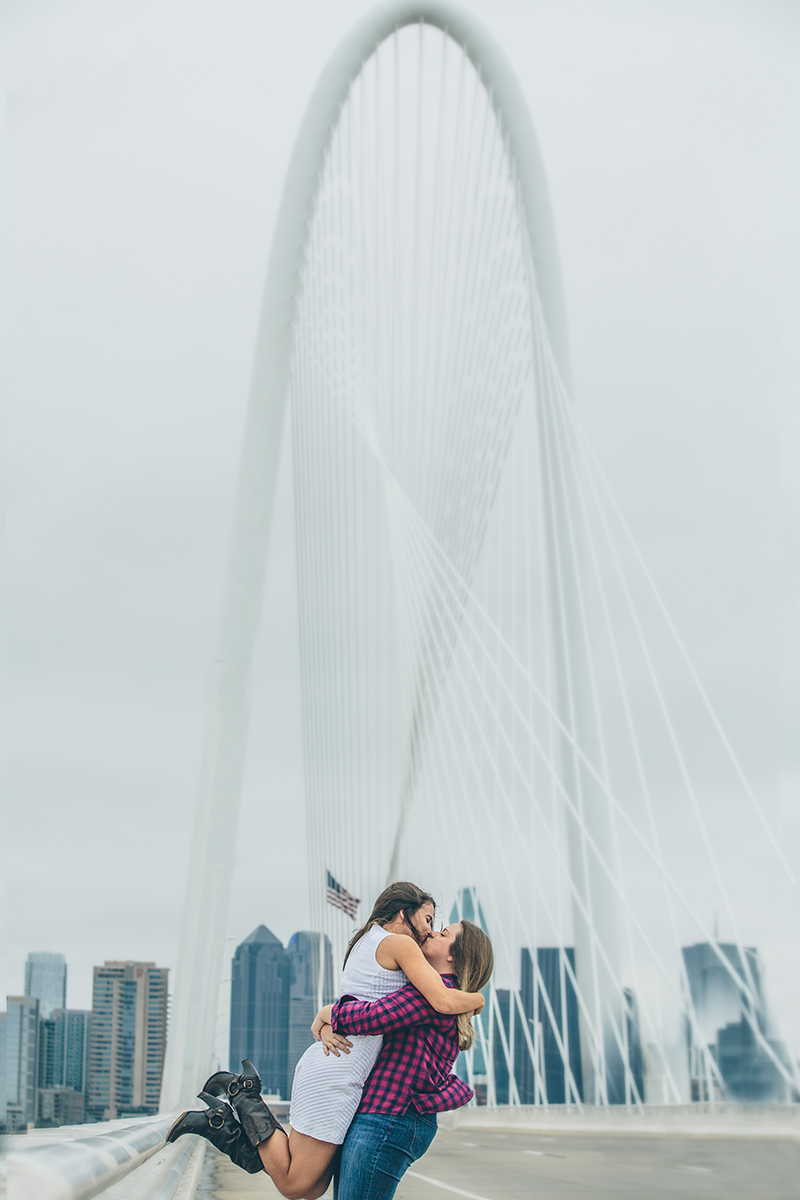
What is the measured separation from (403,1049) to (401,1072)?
0.14ft

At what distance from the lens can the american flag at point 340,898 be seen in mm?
11281

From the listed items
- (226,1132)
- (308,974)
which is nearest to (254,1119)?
(226,1132)

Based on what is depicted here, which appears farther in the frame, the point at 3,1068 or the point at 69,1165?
the point at 3,1068

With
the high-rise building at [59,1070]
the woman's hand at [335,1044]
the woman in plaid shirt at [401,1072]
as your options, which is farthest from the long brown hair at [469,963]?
the high-rise building at [59,1070]

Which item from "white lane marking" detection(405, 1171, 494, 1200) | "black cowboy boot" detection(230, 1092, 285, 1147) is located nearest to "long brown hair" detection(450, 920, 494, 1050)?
"black cowboy boot" detection(230, 1092, 285, 1147)

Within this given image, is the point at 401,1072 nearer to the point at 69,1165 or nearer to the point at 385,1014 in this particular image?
the point at 385,1014

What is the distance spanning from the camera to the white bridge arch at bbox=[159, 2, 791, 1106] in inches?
474

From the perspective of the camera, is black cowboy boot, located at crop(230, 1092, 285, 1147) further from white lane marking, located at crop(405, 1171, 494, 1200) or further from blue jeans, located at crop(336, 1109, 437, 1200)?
white lane marking, located at crop(405, 1171, 494, 1200)

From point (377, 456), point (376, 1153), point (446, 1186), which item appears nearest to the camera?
point (376, 1153)

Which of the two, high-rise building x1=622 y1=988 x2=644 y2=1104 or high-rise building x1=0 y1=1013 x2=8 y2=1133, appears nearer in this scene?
high-rise building x1=0 y1=1013 x2=8 y2=1133

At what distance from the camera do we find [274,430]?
44.1 ft

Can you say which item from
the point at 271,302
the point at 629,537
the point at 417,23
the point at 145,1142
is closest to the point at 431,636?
the point at 629,537

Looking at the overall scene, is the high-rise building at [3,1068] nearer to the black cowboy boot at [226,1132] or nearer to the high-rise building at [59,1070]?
the black cowboy boot at [226,1132]

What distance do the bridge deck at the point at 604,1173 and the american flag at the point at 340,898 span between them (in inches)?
165
